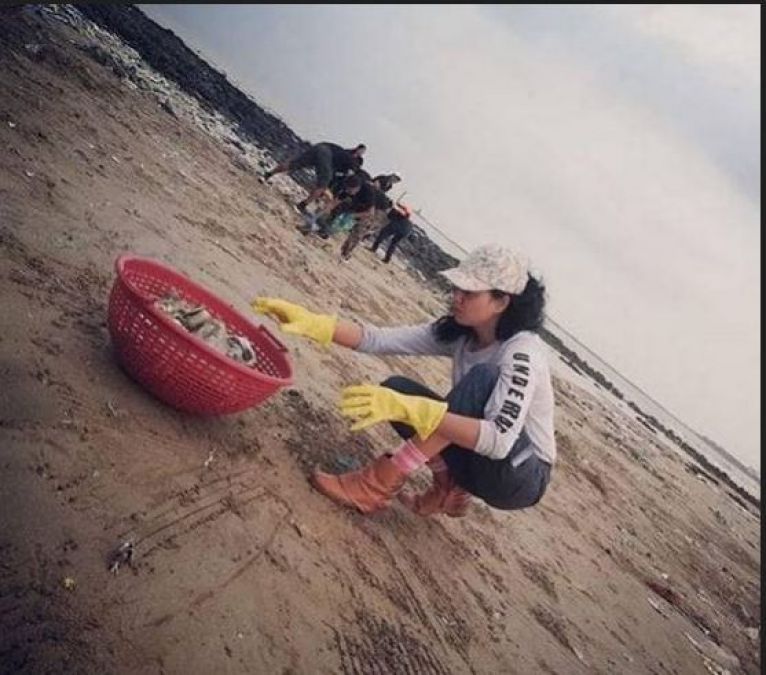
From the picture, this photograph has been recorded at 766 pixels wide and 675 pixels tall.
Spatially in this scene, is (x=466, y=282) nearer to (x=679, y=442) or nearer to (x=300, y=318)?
(x=300, y=318)

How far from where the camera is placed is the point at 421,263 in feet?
79.6

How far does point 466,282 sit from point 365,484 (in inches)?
48.6

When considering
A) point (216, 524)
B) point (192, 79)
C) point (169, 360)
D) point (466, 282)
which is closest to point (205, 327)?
point (169, 360)

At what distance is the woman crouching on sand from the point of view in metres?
2.96

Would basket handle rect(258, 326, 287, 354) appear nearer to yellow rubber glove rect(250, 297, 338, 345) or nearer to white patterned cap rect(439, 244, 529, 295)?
yellow rubber glove rect(250, 297, 338, 345)

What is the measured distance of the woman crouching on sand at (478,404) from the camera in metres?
Result: 2.96

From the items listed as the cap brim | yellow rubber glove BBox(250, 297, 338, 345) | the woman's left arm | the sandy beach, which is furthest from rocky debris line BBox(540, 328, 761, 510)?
the woman's left arm

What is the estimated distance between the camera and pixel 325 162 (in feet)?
36.7

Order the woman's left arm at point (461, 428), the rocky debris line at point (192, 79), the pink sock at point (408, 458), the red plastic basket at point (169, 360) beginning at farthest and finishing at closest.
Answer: the rocky debris line at point (192, 79), the pink sock at point (408, 458), the woman's left arm at point (461, 428), the red plastic basket at point (169, 360)

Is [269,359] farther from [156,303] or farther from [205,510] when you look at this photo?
[205,510]

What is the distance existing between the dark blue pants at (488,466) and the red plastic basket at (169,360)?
938 millimetres

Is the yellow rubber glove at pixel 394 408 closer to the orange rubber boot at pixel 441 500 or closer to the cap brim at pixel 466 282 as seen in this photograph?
the cap brim at pixel 466 282

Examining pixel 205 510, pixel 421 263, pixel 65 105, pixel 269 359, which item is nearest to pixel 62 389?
pixel 205 510

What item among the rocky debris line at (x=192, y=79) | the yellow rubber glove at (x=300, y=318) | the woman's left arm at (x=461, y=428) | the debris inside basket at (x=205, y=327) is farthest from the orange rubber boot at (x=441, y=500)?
the rocky debris line at (x=192, y=79)
